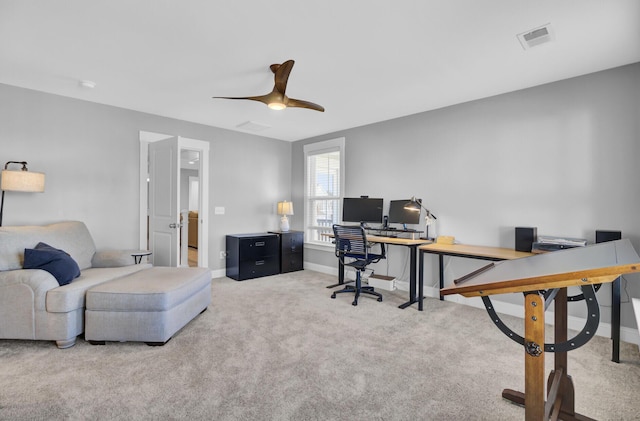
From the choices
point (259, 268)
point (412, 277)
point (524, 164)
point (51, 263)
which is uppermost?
point (524, 164)

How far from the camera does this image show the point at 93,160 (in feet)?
12.7

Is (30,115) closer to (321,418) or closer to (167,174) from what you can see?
(167,174)

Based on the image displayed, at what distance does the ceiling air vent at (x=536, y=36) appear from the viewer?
2221mm

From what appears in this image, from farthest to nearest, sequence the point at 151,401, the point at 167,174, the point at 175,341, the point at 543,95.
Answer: the point at 167,174 < the point at 543,95 < the point at 175,341 < the point at 151,401

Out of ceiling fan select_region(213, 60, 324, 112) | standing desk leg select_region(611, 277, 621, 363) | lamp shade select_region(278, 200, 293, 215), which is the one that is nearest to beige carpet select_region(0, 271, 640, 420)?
standing desk leg select_region(611, 277, 621, 363)

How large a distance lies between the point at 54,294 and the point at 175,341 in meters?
1.01

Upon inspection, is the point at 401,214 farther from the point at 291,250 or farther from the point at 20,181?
the point at 20,181

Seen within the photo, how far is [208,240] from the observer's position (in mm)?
4914

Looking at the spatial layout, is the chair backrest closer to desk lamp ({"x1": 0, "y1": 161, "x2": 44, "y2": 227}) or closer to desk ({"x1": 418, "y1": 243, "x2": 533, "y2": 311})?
desk ({"x1": 418, "y1": 243, "x2": 533, "y2": 311})

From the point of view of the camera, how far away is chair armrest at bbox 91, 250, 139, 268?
11.2 ft

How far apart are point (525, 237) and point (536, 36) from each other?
185 centimetres

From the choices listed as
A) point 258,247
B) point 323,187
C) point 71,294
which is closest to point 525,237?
point 323,187

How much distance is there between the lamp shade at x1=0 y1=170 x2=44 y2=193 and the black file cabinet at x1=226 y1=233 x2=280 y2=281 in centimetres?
243

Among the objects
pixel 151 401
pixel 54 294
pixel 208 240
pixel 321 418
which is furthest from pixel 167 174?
pixel 321 418
